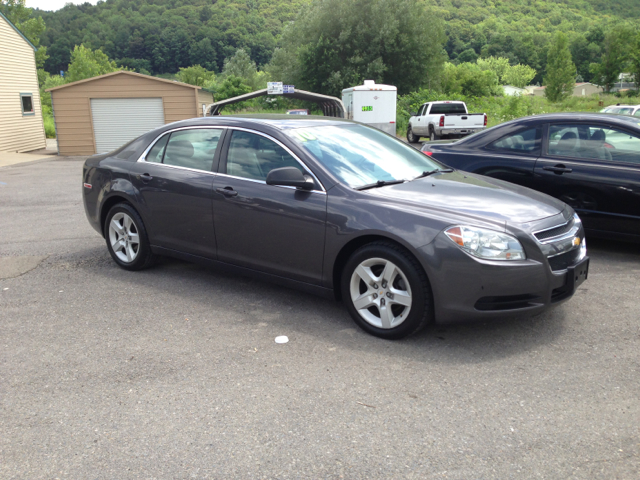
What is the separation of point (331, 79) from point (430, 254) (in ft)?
119

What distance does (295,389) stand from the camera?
3381 mm

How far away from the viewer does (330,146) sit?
184 inches

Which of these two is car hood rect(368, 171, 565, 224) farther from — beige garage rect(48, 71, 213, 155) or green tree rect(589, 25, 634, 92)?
green tree rect(589, 25, 634, 92)

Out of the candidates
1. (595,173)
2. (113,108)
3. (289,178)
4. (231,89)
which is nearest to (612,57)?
(231,89)

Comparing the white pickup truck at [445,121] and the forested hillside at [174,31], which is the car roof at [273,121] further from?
the forested hillside at [174,31]

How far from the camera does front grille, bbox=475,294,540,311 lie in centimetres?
373

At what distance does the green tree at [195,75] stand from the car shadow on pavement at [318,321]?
86.5m

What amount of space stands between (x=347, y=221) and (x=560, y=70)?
99169 mm

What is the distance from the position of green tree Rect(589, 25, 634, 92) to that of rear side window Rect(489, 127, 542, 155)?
308ft

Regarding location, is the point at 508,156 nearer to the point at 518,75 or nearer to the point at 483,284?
the point at 483,284

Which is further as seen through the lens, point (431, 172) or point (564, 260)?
point (431, 172)

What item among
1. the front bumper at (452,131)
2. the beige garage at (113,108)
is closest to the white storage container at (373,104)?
the front bumper at (452,131)

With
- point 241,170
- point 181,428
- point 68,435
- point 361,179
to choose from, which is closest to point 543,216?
point 361,179

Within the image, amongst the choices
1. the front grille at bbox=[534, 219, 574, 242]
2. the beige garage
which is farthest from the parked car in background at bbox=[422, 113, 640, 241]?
the beige garage
